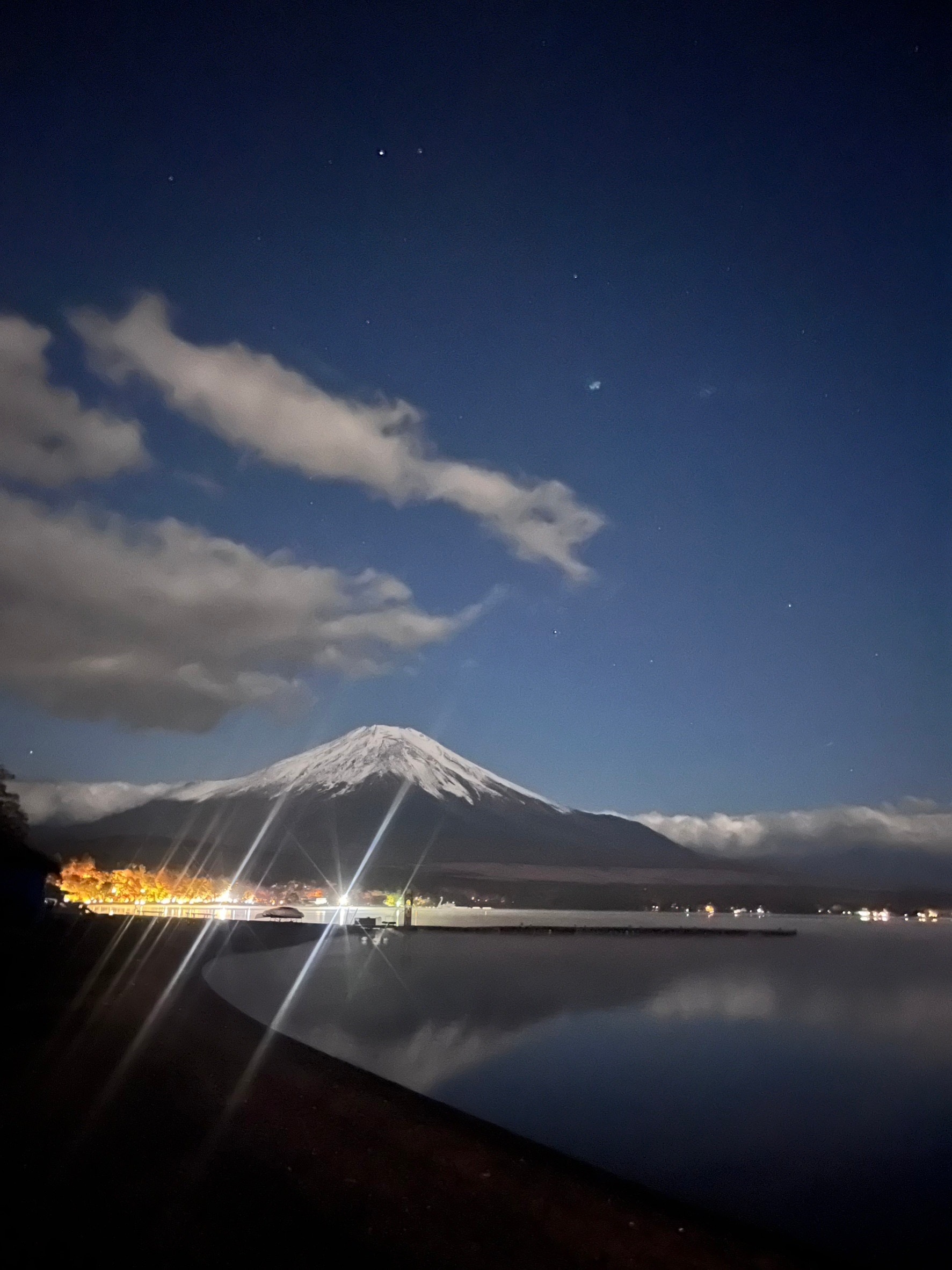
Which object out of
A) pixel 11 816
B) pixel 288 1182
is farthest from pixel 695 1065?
pixel 11 816

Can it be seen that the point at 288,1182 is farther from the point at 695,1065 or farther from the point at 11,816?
the point at 11,816

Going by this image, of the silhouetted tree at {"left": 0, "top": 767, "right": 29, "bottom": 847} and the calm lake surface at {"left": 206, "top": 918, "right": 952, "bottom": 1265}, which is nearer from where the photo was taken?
the calm lake surface at {"left": 206, "top": 918, "right": 952, "bottom": 1265}

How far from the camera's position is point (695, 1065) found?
90.4 feet

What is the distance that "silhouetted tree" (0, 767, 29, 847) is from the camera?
52.8 metres

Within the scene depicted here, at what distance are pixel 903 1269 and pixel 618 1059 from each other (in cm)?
1652

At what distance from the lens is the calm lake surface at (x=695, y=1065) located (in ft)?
49.8

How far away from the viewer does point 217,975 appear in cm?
4181

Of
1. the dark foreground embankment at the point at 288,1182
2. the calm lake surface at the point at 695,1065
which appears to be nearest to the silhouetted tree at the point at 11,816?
the calm lake surface at the point at 695,1065

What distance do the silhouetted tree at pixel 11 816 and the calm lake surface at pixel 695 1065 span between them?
15.8 metres

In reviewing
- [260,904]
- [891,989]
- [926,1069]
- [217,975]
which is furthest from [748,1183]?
[260,904]

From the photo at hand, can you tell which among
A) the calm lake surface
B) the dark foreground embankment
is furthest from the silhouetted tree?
the dark foreground embankment

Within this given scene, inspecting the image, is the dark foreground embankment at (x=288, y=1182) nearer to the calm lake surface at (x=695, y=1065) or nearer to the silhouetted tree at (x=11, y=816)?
the calm lake surface at (x=695, y=1065)

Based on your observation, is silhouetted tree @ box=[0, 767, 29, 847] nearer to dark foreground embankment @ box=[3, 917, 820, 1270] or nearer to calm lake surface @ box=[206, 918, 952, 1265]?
calm lake surface @ box=[206, 918, 952, 1265]

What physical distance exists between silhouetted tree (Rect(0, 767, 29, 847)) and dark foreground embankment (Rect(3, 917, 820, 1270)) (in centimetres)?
4108
